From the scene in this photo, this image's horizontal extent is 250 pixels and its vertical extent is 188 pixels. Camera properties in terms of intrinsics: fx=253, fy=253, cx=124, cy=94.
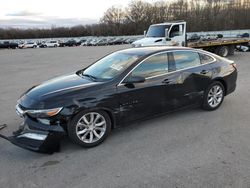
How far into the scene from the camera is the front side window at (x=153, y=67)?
4.55 meters

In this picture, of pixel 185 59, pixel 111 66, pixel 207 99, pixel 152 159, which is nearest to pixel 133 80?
pixel 111 66

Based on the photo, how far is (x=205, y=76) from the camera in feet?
17.6

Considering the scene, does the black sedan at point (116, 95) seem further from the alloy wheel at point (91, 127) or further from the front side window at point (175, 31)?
the front side window at point (175, 31)

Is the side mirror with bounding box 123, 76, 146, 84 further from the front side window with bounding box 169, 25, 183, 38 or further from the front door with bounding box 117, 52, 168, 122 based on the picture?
the front side window with bounding box 169, 25, 183, 38

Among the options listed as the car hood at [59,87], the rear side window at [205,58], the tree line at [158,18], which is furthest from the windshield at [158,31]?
the tree line at [158,18]

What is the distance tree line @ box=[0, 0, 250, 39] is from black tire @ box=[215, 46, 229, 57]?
51.8 metres

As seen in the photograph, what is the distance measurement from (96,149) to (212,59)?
3.32m

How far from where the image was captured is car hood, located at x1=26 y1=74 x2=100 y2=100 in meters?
4.07

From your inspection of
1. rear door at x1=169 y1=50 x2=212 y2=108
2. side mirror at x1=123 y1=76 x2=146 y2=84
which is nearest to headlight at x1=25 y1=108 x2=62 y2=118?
side mirror at x1=123 y1=76 x2=146 y2=84

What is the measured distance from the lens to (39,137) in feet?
12.4

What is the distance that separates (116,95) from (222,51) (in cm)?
1348

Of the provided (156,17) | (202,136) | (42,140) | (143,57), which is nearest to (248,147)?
(202,136)

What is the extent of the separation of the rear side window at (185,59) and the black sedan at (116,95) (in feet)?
0.07

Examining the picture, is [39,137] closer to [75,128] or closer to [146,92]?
[75,128]
